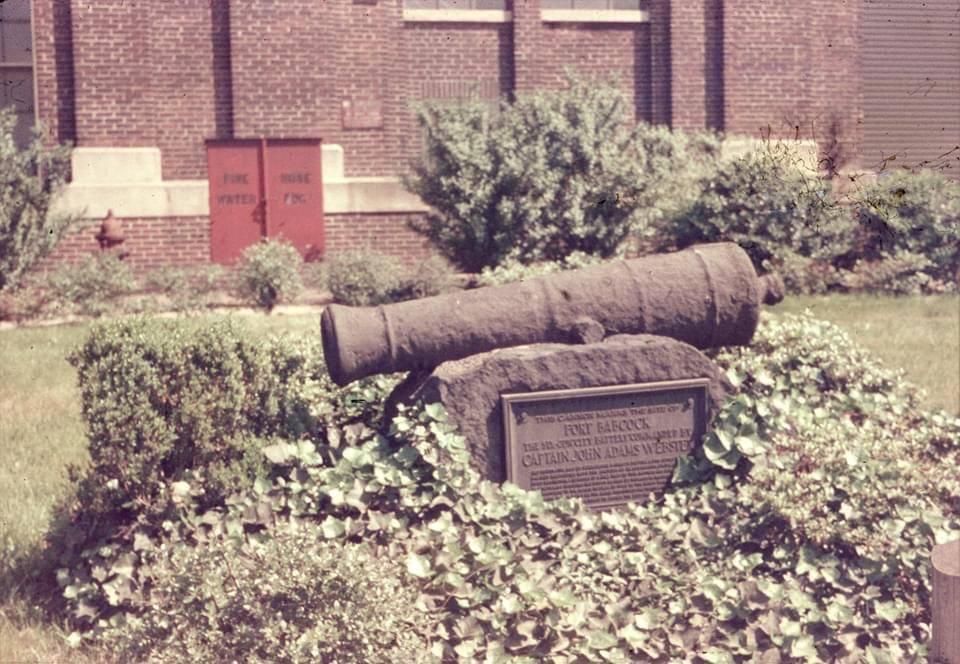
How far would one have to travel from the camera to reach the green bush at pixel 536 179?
13.8 meters

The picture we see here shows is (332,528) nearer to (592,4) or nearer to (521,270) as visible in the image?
(521,270)

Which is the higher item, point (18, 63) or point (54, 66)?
point (18, 63)

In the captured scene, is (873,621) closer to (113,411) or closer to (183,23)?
(113,411)

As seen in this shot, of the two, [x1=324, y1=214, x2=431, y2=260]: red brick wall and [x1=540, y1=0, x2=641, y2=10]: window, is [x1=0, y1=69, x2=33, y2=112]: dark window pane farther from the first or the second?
[x1=540, y1=0, x2=641, y2=10]: window

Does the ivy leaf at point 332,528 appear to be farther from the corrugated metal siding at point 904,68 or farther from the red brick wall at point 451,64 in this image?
the corrugated metal siding at point 904,68

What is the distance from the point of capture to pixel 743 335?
20.6 feet

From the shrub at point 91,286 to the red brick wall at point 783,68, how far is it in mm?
9508

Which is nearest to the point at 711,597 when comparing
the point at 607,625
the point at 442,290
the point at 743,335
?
the point at 607,625

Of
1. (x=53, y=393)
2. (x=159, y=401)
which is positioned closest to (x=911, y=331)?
(x=53, y=393)

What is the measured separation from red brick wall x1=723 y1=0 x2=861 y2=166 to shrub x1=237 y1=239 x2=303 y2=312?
26.0ft

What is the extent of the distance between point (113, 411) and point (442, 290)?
27.4 feet

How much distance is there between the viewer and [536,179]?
540 inches

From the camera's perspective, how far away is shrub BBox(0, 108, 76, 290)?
1328 centimetres

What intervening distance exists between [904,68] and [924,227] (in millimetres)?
5500
